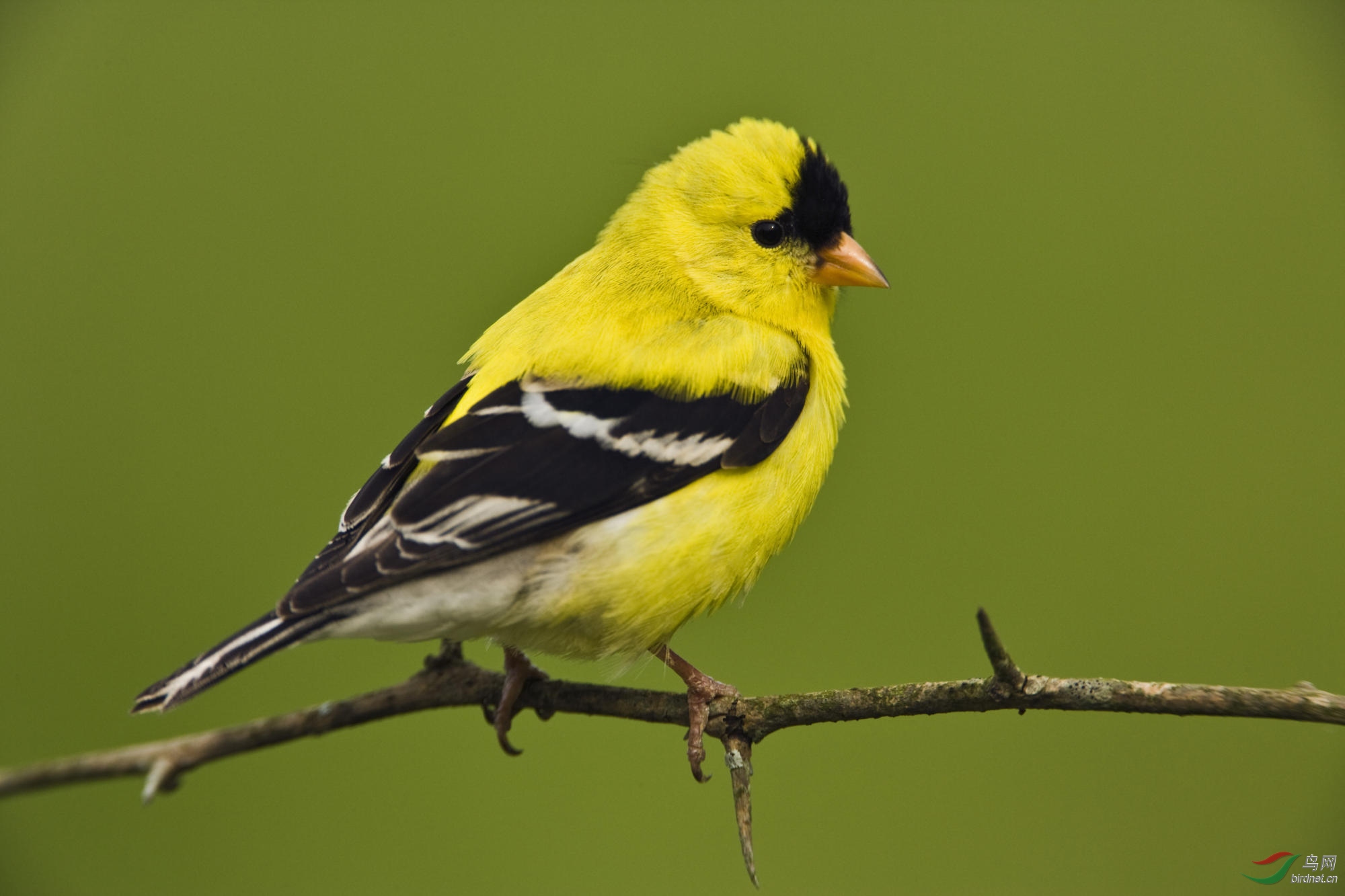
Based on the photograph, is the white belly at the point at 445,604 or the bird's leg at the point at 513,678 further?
the bird's leg at the point at 513,678

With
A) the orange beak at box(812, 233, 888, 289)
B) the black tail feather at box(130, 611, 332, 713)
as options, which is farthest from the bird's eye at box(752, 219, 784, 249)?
the black tail feather at box(130, 611, 332, 713)

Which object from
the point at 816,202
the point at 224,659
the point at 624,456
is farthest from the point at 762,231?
the point at 224,659

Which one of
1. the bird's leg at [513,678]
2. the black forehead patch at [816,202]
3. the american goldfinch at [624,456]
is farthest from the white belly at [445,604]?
the black forehead patch at [816,202]

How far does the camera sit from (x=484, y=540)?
221cm

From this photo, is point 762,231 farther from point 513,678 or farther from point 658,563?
point 513,678

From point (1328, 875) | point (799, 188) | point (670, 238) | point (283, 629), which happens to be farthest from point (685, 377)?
point (1328, 875)

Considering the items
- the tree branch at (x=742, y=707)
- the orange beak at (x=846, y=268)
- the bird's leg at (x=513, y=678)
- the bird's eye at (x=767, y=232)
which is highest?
the bird's eye at (x=767, y=232)

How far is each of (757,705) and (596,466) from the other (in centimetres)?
64

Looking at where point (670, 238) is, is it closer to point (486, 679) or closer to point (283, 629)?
point (486, 679)

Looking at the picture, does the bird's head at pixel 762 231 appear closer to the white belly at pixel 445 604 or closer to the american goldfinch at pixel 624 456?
the american goldfinch at pixel 624 456

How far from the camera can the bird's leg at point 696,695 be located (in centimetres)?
232

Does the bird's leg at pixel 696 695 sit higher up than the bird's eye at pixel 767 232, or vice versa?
the bird's eye at pixel 767 232

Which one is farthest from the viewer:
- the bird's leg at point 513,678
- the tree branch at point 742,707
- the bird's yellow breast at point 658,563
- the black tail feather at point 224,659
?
the bird's leg at point 513,678

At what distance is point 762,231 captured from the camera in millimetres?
2959
